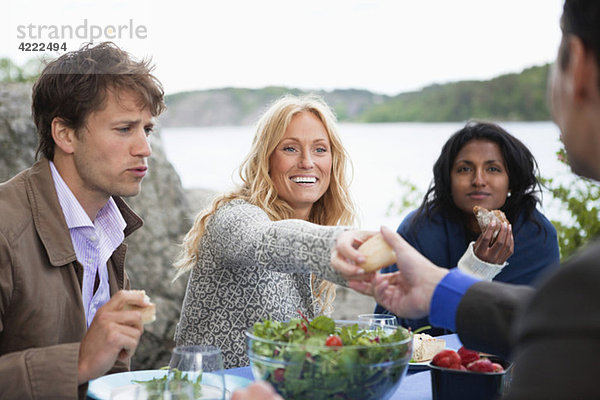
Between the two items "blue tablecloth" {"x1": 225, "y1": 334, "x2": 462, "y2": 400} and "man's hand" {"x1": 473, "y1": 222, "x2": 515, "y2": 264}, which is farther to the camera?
"man's hand" {"x1": 473, "y1": 222, "x2": 515, "y2": 264}

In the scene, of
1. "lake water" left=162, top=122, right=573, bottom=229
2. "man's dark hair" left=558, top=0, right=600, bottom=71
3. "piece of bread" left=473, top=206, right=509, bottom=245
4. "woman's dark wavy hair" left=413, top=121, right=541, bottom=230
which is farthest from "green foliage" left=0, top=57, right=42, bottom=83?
"man's dark hair" left=558, top=0, right=600, bottom=71

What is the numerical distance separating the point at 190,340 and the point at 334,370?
4.24ft

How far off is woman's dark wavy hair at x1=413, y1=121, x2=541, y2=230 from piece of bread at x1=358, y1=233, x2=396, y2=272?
7.09 feet

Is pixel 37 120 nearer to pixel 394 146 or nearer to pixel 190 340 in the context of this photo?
pixel 190 340

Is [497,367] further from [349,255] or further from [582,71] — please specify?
[582,71]

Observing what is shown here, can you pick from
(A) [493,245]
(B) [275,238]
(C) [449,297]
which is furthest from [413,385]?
(A) [493,245]

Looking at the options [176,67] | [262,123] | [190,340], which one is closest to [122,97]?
[262,123]

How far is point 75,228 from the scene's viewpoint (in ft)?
7.30

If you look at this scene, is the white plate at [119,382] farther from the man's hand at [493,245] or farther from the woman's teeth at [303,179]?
the man's hand at [493,245]

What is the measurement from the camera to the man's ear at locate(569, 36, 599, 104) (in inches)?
42.8

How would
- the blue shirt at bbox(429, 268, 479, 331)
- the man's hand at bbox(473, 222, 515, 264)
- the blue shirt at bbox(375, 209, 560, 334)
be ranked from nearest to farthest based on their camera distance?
the blue shirt at bbox(429, 268, 479, 331) → the man's hand at bbox(473, 222, 515, 264) → the blue shirt at bbox(375, 209, 560, 334)

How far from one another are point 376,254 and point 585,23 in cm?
85

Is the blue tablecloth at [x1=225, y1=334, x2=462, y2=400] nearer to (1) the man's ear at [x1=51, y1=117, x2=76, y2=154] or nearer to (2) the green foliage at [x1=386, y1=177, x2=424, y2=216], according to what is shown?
(1) the man's ear at [x1=51, y1=117, x2=76, y2=154]

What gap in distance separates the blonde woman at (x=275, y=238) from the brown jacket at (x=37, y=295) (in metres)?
0.58
